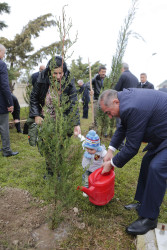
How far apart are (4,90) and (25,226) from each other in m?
2.83

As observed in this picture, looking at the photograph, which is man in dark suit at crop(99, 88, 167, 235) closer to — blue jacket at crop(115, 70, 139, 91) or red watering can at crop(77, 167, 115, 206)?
red watering can at crop(77, 167, 115, 206)

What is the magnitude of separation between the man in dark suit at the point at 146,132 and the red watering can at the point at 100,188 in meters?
0.37

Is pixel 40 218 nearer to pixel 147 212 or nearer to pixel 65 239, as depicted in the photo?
pixel 65 239

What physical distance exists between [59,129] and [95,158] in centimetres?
129

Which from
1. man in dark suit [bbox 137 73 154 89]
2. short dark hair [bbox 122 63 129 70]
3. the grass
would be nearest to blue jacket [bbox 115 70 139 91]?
short dark hair [bbox 122 63 129 70]

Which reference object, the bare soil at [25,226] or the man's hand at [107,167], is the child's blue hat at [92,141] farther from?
the bare soil at [25,226]

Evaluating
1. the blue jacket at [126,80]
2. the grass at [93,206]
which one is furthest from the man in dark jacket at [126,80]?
the grass at [93,206]

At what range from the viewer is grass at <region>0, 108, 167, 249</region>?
2.13m

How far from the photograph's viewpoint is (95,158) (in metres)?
2.97

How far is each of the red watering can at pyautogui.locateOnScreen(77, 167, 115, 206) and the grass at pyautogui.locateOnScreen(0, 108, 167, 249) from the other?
0.69 ft

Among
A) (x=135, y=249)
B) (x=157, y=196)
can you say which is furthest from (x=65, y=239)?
(x=157, y=196)

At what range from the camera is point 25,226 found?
228 cm

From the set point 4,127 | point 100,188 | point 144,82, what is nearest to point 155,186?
point 100,188

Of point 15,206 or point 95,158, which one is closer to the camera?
point 15,206
